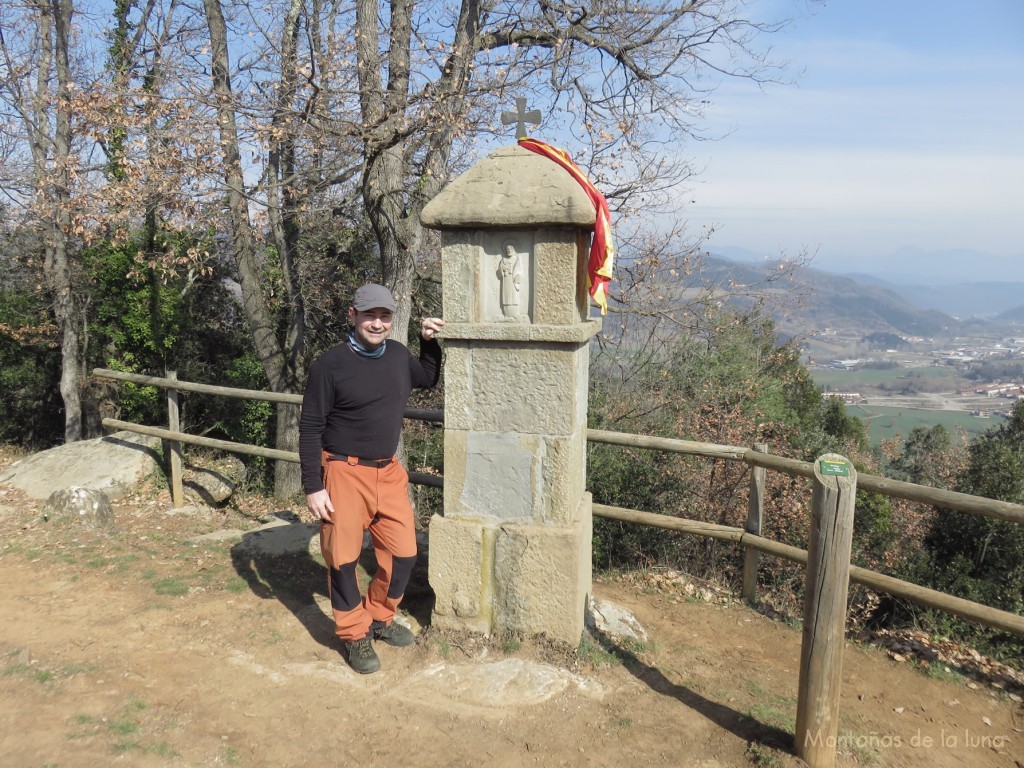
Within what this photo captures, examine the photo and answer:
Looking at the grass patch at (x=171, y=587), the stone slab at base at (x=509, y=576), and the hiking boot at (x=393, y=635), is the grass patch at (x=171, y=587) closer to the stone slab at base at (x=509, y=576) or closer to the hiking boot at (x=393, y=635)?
the hiking boot at (x=393, y=635)

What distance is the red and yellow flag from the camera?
138 inches

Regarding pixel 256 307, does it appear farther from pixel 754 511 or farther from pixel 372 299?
pixel 754 511

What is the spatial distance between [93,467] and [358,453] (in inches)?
197

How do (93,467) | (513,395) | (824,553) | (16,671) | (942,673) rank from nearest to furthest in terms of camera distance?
(824,553)
(16,671)
(513,395)
(942,673)
(93,467)

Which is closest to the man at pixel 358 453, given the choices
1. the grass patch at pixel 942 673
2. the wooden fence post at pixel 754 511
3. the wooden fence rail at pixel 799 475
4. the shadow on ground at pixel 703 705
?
the wooden fence rail at pixel 799 475

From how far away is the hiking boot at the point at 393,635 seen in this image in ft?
12.6

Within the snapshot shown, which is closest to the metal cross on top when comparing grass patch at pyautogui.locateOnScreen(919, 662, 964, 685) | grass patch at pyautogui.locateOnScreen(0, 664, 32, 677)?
grass patch at pyautogui.locateOnScreen(0, 664, 32, 677)

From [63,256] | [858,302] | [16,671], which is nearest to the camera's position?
[16,671]

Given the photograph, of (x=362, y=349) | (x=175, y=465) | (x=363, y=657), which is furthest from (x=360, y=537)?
(x=175, y=465)

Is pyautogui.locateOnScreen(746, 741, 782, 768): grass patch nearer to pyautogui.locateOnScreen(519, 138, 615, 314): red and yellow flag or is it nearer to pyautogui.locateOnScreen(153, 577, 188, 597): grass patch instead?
pyautogui.locateOnScreen(519, 138, 615, 314): red and yellow flag

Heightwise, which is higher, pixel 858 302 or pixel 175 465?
pixel 858 302

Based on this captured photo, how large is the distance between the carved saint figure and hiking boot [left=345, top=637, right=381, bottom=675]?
6.14 ft

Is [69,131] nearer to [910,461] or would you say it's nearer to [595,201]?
[595,201]

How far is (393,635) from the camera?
387 centimetres
